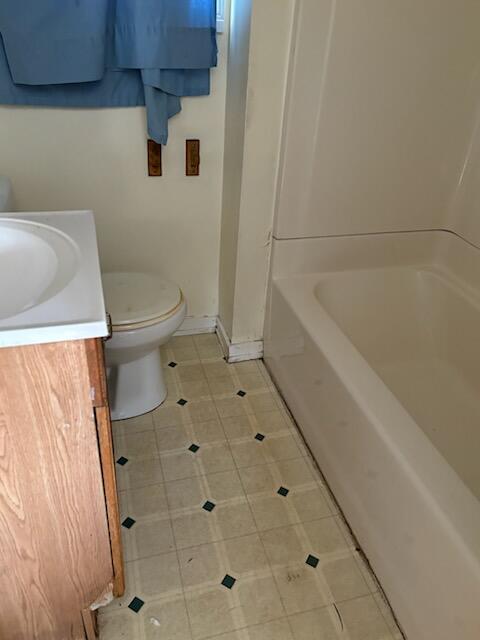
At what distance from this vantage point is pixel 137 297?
1702 mm

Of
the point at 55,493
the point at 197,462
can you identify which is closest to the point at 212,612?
the point at 197,462

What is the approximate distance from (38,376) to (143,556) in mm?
806

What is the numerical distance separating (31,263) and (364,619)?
3.95 ft

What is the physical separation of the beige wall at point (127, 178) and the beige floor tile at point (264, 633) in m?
1.35

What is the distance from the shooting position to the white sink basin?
0.97m

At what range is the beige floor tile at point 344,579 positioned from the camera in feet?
4.43

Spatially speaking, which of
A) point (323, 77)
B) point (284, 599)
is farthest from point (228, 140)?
point (284, 599)

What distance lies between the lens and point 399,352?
204cm

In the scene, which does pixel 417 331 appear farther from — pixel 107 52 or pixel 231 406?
pixel 107 52

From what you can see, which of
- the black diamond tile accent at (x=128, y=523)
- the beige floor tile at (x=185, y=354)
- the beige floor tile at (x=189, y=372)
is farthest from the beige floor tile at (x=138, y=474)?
the beige floor tile at (x=185, y=354)

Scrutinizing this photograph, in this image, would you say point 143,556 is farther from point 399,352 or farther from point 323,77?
point 323,77

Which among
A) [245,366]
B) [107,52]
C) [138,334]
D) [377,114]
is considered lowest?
[245,366]

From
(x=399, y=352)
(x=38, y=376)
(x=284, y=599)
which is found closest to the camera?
(x=38, y=376)

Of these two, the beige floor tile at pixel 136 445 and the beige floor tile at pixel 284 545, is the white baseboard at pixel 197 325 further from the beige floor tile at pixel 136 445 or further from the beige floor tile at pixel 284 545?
the beige floor tile at pixel 284 545
